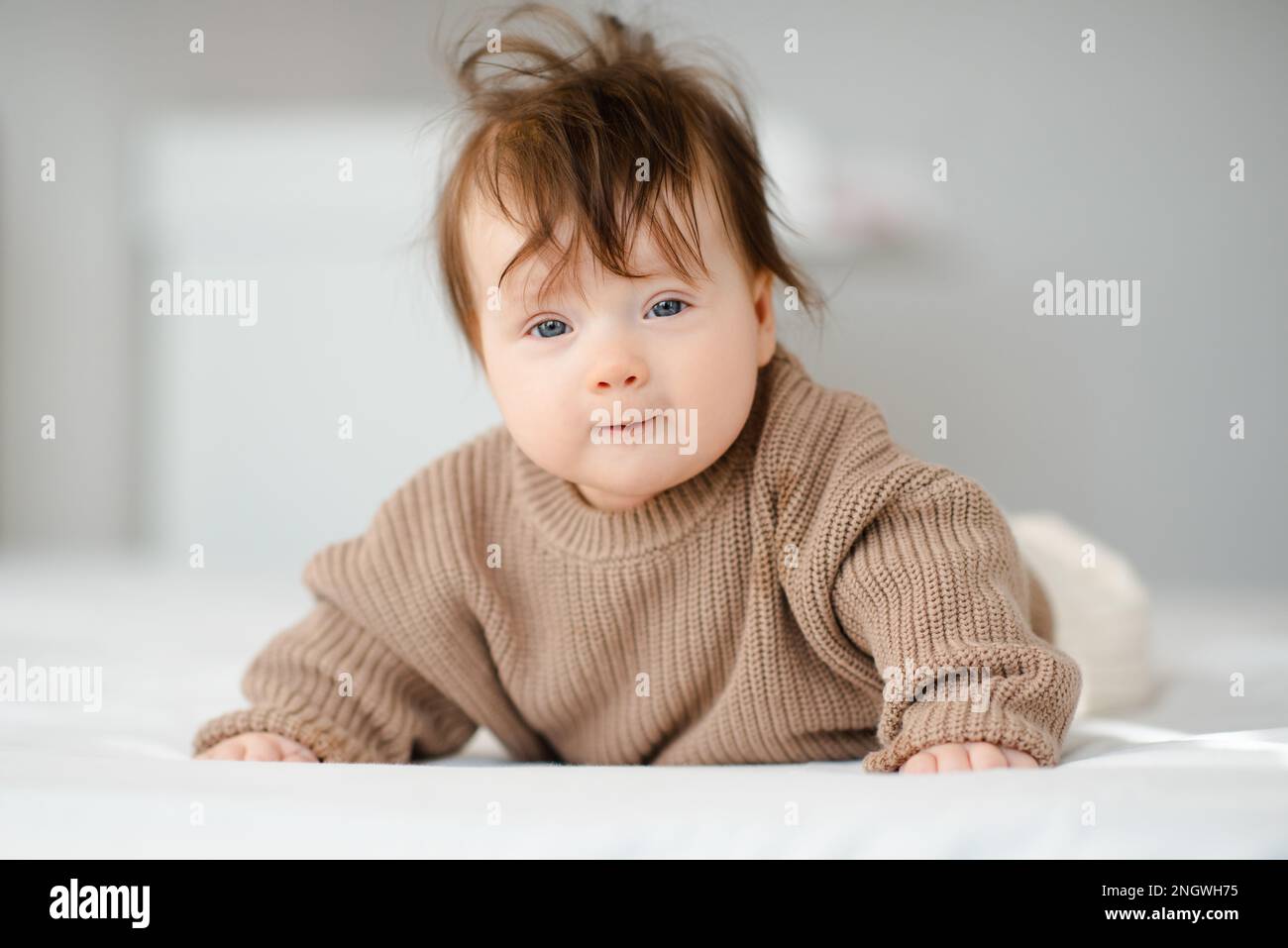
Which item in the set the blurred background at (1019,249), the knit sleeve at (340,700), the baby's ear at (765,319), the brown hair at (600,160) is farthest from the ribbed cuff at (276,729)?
the blurred background at (1019,249)

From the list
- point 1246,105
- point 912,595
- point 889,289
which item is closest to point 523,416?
point 912,595

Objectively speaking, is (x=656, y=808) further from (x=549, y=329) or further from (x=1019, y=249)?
(x=1019, y=249)

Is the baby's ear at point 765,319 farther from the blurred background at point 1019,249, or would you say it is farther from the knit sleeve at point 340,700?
the blurred background at point 1019,249

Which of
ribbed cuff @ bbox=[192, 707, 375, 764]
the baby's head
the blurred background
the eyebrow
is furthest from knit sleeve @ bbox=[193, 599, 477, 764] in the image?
the blurred background

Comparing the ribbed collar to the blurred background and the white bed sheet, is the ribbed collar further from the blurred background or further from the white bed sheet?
the blurred background

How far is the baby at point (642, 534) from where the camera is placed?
0.83 meters

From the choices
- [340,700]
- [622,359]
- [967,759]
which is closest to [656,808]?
[967,759]

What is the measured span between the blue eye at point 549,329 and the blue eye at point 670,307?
0.06 metres

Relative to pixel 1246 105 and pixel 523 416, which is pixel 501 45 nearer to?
pixel 523 416

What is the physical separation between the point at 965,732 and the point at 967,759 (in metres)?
0.02

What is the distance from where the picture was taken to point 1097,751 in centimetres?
82

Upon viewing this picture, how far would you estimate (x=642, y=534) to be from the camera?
937 mm
